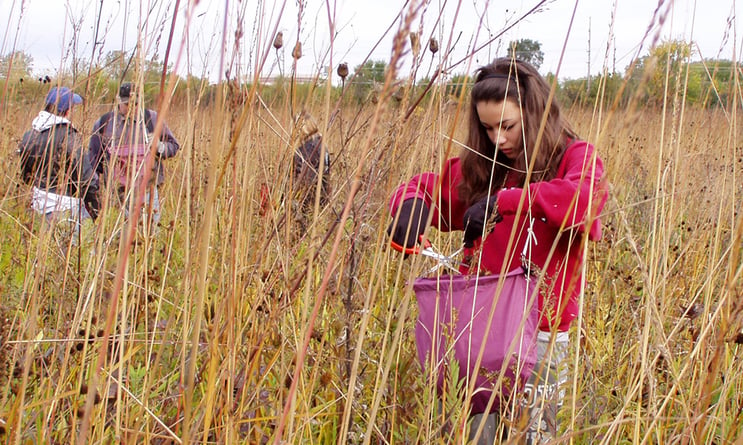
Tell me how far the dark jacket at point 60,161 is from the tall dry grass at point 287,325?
0.35ft

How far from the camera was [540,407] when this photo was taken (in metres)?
1.08

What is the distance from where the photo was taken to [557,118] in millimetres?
1715

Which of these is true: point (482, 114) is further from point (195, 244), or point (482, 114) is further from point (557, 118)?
point (195, 244)

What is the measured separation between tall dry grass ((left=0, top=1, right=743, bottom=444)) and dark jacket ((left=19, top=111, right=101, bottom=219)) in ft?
0.35

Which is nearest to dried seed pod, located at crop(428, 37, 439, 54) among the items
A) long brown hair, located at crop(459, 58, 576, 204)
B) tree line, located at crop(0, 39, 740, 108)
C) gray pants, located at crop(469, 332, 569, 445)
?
tree line, located at crop(0, 39, 740, 108)

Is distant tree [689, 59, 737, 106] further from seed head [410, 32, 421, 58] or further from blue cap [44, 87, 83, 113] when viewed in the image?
blue cap [44, 87, 83, 113]

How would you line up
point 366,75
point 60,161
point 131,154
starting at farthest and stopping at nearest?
point 366,75 → point 60,161 → point 131,154

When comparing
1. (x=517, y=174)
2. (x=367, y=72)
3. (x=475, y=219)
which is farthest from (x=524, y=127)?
(x=367, y=72)

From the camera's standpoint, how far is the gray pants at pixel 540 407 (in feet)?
2.43

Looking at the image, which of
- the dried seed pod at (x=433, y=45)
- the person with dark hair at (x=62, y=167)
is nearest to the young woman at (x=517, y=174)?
the dried seed pod at (x=433, y=45)

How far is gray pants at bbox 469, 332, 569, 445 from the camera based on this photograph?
0.74 metres

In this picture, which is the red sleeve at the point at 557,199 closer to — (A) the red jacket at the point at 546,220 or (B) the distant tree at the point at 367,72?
(A) the red jacket at the point at 546,220

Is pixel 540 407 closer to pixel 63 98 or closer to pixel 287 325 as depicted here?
pixel 287 325

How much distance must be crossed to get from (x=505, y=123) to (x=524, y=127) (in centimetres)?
5
